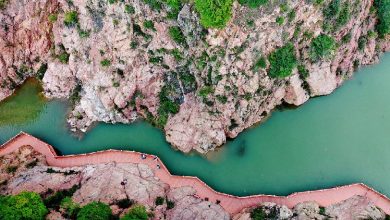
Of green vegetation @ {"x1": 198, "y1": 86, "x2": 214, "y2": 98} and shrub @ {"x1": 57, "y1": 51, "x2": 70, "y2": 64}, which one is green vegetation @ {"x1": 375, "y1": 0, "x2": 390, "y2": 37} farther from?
shrub @ {"x1": 57, "y1": 51, "x2": 70, "y2": 64}

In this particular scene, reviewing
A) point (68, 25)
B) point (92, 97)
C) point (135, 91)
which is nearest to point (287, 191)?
point (135, 91)

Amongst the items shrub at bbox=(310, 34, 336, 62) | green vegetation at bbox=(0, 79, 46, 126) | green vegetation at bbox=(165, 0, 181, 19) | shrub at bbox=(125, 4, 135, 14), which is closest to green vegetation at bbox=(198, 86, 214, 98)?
green vegetation at bbox=(165, 0, 181, 19)

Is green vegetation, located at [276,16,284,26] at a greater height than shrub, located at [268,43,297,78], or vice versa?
green vegetation, located at [276,16,284,26]

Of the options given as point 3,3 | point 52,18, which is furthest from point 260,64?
point 3,3

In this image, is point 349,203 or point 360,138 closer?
point 349,203

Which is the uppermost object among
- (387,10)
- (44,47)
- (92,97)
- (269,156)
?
(387,10)

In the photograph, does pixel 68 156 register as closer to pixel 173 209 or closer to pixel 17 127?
pixel 17 127

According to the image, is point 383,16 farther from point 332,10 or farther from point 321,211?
point 321,211
